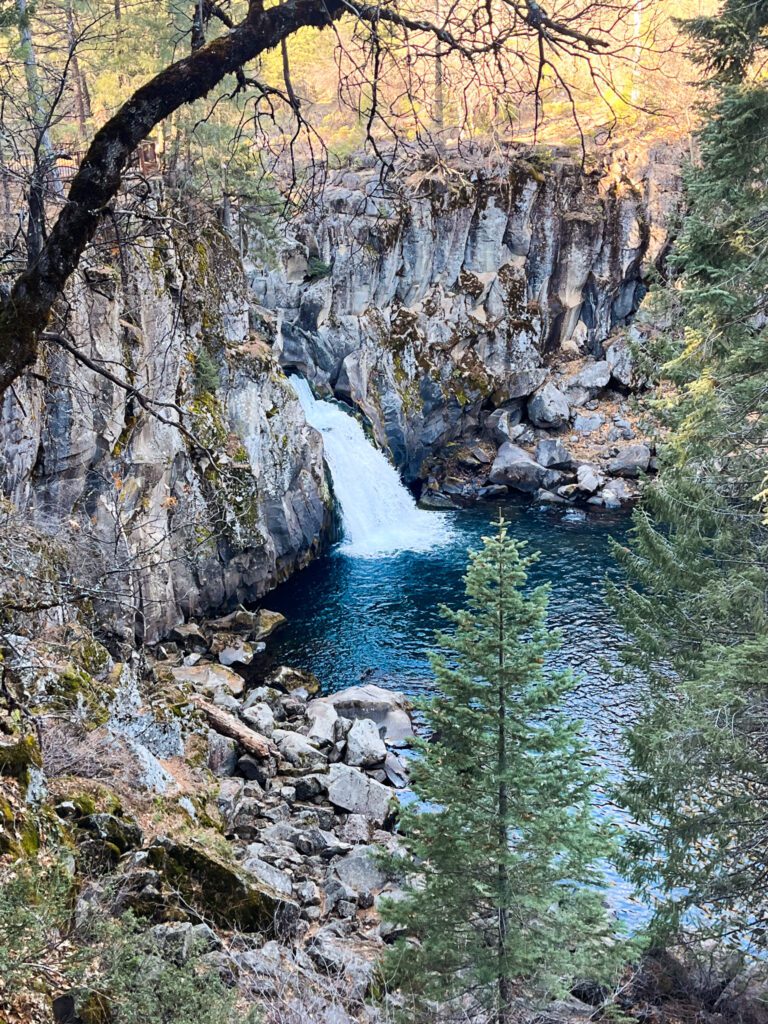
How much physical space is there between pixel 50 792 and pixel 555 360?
38.4 meters

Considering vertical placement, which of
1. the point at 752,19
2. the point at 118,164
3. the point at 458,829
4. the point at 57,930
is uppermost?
the point at 752,19

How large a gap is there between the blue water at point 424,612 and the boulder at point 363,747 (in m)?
2.95

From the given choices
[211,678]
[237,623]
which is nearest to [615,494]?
[237,623]

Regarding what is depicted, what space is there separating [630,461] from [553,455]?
3.63 metres

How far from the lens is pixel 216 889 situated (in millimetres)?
7473

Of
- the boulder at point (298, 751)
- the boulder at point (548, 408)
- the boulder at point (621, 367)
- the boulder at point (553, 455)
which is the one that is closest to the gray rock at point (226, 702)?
the boulder at point (298, 751)

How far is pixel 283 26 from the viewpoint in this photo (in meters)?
3.45

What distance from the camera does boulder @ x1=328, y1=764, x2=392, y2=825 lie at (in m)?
13.7

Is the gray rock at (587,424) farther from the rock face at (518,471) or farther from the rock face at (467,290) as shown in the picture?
the rock face at (518,471)

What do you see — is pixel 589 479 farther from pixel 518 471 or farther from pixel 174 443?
pixel 174 443

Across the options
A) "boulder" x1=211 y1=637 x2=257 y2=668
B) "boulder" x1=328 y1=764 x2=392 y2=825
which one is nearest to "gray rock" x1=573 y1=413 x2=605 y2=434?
"boulder" x1=211 y1=637 x2=257 y2=668

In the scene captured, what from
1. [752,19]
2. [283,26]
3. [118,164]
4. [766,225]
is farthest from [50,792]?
[752,19]

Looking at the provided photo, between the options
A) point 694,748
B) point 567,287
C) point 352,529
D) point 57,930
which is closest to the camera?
point 57,930

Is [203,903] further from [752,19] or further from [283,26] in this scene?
[752,19]
